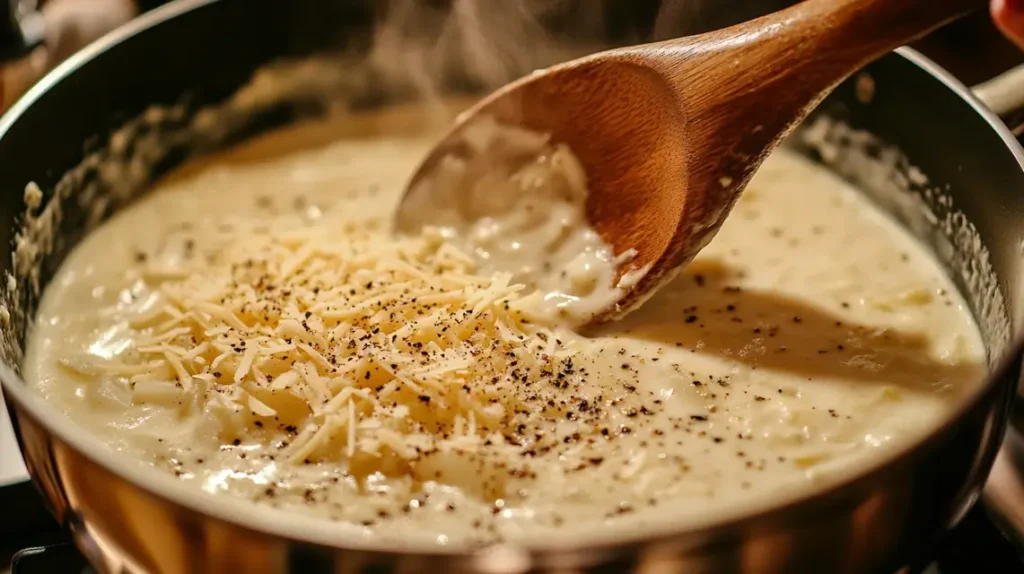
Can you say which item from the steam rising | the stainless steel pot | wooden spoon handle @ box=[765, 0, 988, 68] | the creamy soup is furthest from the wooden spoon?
the steam rising

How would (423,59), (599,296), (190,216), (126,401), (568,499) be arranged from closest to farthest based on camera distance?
(568,499) → (126,401) → (599,296) → (190,216) → (423,59)

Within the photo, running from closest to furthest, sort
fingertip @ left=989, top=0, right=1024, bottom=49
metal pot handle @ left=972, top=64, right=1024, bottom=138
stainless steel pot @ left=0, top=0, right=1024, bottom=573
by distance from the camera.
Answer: stainless steel pot @ left=0, top=0, right=1024, bottom=573 < fingertip @ left=989, top=0, right=1024, bottom=49 < metal pot handle @ left=972, top=64, right=1024, bottom=138

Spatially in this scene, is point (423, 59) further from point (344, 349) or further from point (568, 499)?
point (568, 499)

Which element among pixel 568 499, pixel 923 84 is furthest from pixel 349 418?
pixel 923 84

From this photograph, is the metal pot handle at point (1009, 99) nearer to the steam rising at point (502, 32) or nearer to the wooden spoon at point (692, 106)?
the wooden spoon at point (692, 106)

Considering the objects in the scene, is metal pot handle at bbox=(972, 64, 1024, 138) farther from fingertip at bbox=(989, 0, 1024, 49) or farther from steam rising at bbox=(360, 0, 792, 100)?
steam rising at bbox=(360, 0, 792, 100)

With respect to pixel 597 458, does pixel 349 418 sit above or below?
above

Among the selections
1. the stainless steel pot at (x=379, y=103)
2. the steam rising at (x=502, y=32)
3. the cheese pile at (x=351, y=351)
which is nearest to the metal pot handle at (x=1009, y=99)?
the stainless steel pot at (x=379, y=103)
